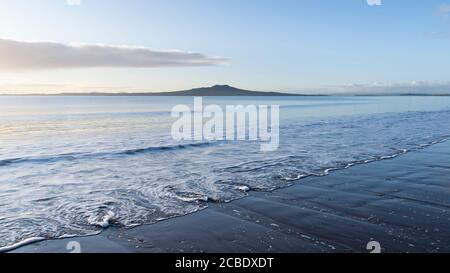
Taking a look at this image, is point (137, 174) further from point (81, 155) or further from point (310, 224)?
point (310, 224)

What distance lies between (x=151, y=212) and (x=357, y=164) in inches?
355

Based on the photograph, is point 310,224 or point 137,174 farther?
point 137,174

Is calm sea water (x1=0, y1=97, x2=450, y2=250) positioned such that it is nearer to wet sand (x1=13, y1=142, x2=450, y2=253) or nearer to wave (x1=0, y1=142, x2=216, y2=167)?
wave (x1=0, y1=142, x2=216, y2=167)

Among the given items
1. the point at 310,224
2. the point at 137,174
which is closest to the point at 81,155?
the point at 137,174

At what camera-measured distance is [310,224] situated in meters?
7.66

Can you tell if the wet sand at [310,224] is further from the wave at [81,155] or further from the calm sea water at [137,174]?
the wave at [81,155]

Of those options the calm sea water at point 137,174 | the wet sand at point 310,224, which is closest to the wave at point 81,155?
the calm sea water at point 137,174

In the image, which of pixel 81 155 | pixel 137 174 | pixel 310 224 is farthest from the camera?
pixel 81 155

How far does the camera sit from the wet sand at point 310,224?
260 inches

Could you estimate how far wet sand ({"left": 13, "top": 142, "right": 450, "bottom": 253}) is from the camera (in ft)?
21.7

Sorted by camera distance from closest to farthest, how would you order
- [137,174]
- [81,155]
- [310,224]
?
1. [310,224]
2. [137,174]
3. [81,155]

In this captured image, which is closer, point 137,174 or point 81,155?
point 137,174

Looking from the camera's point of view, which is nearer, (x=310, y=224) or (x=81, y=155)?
(x=310, y=224)
